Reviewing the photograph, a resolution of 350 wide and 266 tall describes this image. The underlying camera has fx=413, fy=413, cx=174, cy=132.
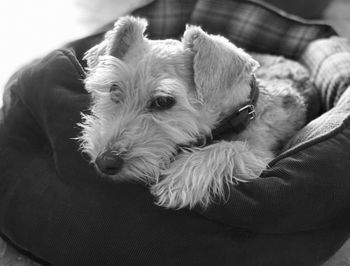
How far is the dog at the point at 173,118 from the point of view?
6.29 ft

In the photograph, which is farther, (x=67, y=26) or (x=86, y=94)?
(x=67, y=26)

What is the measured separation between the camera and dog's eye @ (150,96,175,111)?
75.9 inches

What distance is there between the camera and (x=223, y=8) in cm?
368

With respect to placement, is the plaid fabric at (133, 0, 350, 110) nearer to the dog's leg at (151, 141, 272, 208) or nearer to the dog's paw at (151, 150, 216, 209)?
the dog's leg at (151, 141, 272, 208)

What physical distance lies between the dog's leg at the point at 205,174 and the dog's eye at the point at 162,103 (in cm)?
28

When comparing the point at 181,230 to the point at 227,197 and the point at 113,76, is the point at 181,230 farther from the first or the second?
the point at 113,76

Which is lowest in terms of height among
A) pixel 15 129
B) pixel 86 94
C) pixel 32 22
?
pixel 32 22

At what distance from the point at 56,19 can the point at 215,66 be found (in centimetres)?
378

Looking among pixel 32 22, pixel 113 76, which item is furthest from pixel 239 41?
pixel 32 22

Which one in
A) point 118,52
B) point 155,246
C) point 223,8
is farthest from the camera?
point 223,8

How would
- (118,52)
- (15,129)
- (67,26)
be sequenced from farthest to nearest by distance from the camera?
(67,26) < (15,129) < (118,52)

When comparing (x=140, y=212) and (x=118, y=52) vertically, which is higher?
(x=118, y=52)

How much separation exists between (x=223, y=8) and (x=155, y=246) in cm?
247

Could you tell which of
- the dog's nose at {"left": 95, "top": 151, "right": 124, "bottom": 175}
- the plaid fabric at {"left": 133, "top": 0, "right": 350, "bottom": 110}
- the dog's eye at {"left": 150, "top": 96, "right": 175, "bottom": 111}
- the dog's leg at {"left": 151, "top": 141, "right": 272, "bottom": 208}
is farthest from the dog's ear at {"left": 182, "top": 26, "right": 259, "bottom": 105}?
the plaid fabric at {"left": 133, "top": 0, "right": 350, "bottom": 110}
